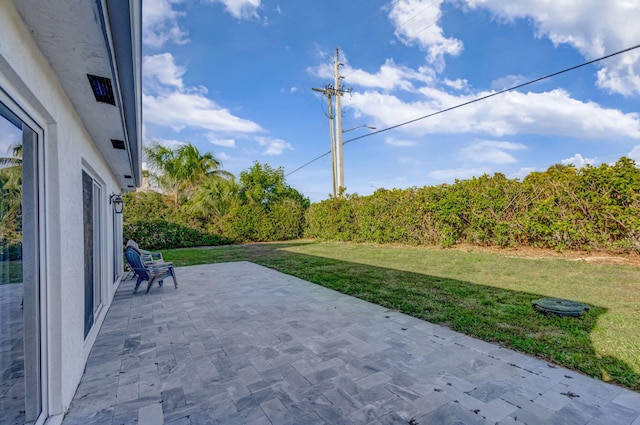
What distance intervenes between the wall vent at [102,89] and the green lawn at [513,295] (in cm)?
455

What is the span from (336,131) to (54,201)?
55.4ft

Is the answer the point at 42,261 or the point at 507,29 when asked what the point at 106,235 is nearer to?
the point at 42,261

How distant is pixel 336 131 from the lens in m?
18.2

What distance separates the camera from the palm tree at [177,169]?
1847cm

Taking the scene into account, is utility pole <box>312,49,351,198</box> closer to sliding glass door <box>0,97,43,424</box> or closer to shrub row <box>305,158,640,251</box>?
shrub row <box>305,158,640,251</box>

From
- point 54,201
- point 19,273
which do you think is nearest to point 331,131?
point 54,201

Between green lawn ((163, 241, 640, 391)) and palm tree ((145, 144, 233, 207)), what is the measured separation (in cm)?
1142

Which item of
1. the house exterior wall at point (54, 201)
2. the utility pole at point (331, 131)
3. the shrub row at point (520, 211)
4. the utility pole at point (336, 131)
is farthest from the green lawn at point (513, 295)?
the utility pole at point (331, 131)

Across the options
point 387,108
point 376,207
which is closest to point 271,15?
point 387,108

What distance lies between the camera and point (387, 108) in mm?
15414

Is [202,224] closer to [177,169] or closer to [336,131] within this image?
[177,169]

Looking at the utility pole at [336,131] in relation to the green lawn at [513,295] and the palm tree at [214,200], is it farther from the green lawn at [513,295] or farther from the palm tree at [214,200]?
the green lawn at [513,295]

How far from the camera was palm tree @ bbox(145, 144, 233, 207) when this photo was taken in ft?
60.6

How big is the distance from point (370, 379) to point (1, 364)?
254 centimetres
